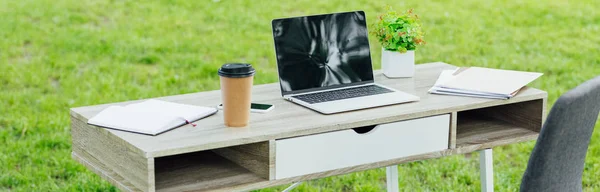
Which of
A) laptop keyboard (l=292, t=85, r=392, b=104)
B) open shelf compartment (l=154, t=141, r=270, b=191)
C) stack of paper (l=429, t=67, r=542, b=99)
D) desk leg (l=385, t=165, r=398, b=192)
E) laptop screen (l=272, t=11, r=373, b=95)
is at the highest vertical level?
laptop screen (l=272, t=11, r=373, b=95)

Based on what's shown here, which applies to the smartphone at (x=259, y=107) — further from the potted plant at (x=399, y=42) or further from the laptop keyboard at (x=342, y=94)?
the potted plant at (x=399, y=42)

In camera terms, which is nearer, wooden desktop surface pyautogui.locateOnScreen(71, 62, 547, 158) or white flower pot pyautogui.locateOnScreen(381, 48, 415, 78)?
wooden desktop surface pyautogui.locateOnScreen(71, 62, 547, 158)

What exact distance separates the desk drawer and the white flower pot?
1.43 ft

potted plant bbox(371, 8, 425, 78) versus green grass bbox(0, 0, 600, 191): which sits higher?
potted plant bbox(371, 8, 425, 78)

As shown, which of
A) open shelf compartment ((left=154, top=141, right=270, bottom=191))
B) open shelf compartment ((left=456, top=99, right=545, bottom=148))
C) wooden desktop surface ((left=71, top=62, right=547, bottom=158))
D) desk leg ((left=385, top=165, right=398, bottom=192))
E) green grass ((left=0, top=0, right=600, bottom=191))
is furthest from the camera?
green grass ((left=0, top=0, right=600, bottom=191))

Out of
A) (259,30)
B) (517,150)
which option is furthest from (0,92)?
(517,150)

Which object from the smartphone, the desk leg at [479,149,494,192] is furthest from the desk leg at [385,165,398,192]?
the smartphone

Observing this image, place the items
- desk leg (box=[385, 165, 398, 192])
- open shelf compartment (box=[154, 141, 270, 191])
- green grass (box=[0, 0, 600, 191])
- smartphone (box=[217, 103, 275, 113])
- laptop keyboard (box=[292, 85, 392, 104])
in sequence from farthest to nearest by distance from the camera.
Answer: green grass (box=[0, 0, 600, 191])
desk leg (box=[385, 165, 398, 192])
laptop keyboard (box=[292, 85, 392, 104])
smartphone (box=[217, 103, 275, 113])
open shelf compartment (box=[154, 141, 270, 191])

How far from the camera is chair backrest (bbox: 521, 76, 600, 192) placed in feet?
6.44

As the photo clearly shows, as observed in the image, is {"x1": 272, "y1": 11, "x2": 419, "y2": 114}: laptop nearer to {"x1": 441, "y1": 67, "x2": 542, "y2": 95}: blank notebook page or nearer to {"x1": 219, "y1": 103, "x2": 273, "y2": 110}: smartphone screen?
{"x1": 219, "y1": 103, "x2": 273, "y2": 110}: smartphone screen

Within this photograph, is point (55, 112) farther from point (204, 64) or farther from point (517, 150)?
point (517, 150)

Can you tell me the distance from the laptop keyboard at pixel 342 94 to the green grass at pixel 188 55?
1.18m

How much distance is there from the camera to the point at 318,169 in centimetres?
264

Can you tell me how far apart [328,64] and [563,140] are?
109 centimetres
